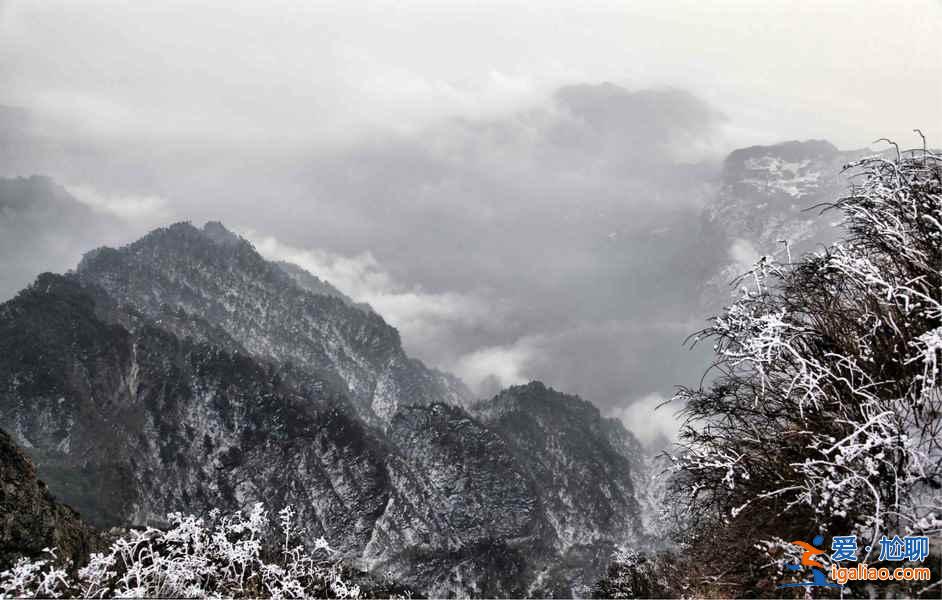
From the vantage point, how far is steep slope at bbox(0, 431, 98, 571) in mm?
15133

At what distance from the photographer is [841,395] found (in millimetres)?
7695

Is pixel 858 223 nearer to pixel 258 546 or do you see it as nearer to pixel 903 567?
pixel 903 567

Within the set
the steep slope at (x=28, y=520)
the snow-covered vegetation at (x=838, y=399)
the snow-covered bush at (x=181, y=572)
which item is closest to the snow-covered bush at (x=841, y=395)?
the snow-covered vegetation at (x=838, y=399)

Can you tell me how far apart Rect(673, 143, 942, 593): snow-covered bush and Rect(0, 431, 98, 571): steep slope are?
12.4 m

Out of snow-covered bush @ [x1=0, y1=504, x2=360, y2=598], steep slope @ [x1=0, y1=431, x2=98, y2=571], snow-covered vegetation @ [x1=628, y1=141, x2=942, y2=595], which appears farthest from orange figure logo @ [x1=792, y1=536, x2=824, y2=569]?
steep slope @ [x1=0, y1=431, x2=98, y2=571]

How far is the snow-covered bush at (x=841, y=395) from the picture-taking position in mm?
6883

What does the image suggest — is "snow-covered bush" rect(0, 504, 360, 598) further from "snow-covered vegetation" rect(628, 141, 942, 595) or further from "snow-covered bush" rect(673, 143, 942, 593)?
"snow-covered bush" rect(673, 143, 942, 593)

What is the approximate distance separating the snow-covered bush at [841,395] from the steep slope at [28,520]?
1241 centimetres

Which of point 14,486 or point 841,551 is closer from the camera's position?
point 841,551

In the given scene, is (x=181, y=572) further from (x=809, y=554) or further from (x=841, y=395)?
(x=841, y=395)

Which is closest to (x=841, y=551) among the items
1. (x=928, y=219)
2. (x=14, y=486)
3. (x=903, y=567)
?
(x=903, y=567)

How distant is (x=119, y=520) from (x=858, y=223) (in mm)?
220626

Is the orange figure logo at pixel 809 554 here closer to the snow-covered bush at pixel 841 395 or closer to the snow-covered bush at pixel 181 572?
the snow-covered bush at pixel 841 395

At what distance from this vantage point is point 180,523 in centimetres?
1095
